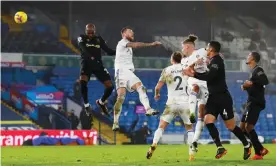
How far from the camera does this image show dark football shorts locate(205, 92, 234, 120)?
41.9 ft

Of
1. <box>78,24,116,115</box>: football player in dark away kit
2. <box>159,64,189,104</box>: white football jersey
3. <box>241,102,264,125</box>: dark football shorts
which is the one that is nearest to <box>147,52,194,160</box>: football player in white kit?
<box>159,64,189,104</box>: white football jersey

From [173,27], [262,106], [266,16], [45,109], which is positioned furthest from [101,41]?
[266,16]

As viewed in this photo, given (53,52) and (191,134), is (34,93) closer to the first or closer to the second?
(53,52)

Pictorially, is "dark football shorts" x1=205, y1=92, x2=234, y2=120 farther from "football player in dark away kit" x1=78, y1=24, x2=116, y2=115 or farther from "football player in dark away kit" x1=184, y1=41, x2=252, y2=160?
"football player in dark away kit" x1=78, y1=24, x2=116, y2=115

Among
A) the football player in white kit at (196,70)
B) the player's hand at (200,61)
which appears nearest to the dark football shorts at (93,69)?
the football player in white kit at (196,70)

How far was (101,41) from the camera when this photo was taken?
50.1 ft

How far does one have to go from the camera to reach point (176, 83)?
13547 millimetres

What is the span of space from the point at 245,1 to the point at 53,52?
13.8m

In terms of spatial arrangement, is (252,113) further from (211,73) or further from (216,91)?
(211,73)

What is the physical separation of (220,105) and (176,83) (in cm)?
126

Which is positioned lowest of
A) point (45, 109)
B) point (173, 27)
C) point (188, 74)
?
point (45, 109)

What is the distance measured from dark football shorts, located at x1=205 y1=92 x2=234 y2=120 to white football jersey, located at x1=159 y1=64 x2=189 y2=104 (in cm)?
Answer: 88

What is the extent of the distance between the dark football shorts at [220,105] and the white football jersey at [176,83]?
0.88 meters

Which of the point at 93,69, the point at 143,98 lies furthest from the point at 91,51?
the point at 143,98
